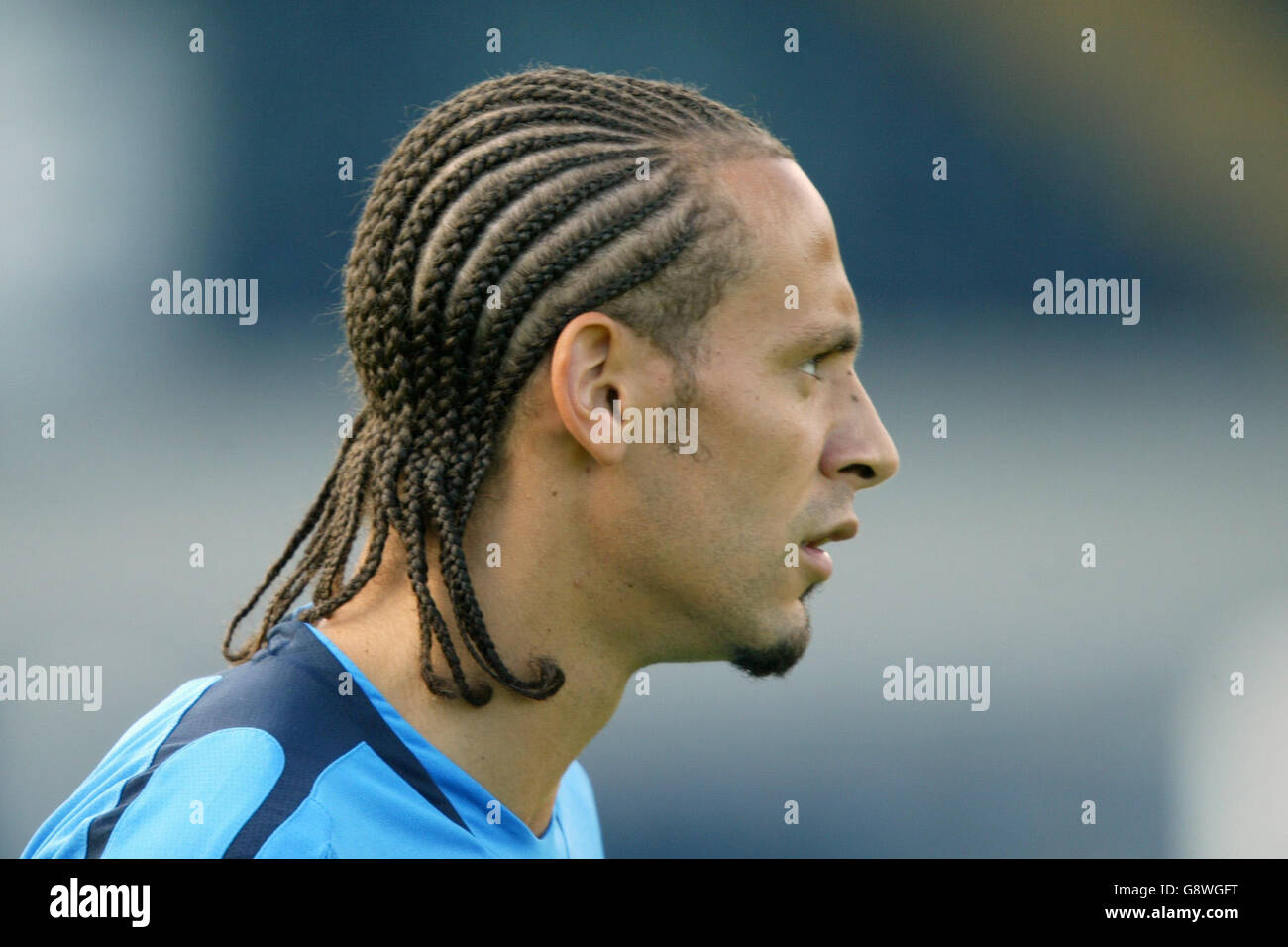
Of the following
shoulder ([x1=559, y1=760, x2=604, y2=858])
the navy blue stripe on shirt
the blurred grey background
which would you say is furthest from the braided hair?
the blurred grey background

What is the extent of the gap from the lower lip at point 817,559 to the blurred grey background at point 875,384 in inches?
149

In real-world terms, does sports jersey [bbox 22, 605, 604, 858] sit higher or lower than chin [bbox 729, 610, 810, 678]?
lower

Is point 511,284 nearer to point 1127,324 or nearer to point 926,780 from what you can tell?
Result: point 926,780

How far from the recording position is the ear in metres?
2.27

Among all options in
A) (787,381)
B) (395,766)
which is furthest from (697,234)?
(395,766)

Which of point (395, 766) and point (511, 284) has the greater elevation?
point (511, 284)

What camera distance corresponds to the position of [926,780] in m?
6.20

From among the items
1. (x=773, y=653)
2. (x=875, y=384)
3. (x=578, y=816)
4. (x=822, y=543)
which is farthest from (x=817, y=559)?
(x=875, y=384)

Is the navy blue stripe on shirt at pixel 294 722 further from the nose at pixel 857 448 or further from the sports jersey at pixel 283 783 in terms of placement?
the nose at pixel 857 448

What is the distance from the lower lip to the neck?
0.42 metres

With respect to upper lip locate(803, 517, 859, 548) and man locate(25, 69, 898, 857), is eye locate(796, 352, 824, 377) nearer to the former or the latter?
man locate(25, 69, 898, 857)

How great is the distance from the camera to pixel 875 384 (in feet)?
22.3

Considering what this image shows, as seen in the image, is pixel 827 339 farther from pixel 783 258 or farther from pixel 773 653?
pixel 773 653
